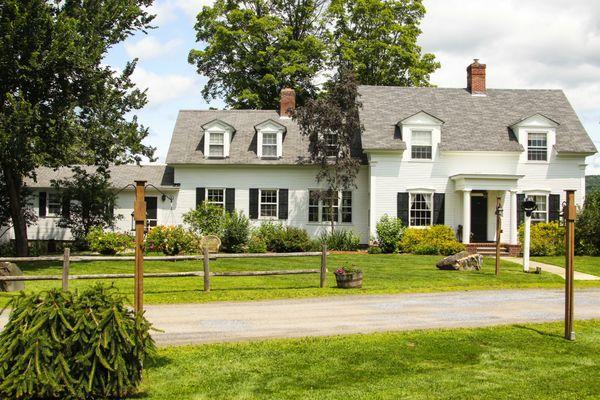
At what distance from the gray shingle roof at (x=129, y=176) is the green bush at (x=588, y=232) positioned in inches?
724

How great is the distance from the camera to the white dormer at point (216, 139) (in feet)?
103

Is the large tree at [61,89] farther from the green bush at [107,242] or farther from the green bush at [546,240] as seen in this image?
the green bush at [546,240]

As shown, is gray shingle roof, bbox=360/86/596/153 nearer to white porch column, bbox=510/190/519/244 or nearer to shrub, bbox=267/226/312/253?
white porch column, bbox=510/190/519/244

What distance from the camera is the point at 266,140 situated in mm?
31719

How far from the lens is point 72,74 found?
21.8 meters

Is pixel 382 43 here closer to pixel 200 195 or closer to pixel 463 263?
pixel 200 195

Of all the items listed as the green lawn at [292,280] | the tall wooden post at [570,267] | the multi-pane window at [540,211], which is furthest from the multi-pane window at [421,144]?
the tall wooden post at [570,267]

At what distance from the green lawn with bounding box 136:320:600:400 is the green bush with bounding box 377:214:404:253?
17706 mm

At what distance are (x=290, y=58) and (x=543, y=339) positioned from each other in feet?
105

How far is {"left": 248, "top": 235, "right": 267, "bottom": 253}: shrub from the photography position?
27.3 metres

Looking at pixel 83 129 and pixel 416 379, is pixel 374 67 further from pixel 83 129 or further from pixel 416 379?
pixel 416 379

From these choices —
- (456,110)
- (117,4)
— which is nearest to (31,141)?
(117,4)

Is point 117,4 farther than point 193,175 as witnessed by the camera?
No

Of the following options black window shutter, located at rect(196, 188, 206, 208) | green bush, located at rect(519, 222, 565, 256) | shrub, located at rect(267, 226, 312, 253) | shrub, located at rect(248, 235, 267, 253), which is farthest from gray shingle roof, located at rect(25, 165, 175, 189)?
green bush, located at rect(519, 222, 565, 256)
